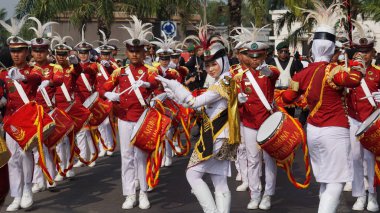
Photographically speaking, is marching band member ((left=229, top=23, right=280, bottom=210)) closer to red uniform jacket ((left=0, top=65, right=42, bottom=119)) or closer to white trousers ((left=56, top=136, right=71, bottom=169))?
red uniform jacket ((left=0, top=65, right=42, bottom=119))

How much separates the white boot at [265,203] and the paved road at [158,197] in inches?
4.0

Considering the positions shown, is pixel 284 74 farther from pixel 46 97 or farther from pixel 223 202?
pixel 223 202

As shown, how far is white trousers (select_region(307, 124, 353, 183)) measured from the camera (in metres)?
7.00

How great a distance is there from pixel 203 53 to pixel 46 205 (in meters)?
3.54

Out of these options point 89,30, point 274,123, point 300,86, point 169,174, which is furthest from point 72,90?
point 89,30

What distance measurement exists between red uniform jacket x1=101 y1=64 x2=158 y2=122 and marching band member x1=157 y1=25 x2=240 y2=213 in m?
2.05

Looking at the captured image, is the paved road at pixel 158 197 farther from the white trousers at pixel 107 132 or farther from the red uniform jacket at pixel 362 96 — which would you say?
the white trousers at pixel 107 132

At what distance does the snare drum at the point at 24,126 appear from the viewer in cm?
870

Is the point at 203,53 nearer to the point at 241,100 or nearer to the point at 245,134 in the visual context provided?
the point at 241,100

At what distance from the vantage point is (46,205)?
9.54 m

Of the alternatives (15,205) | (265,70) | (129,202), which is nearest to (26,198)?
(15,205)

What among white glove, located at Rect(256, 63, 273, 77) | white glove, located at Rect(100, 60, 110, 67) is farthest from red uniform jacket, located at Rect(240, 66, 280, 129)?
white glove, located at Rect(100, 60, 110, 67)

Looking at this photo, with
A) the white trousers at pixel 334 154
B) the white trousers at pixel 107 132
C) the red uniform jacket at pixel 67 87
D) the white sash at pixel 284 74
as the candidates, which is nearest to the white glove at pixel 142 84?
the red uniform jacket at pixel 67 87

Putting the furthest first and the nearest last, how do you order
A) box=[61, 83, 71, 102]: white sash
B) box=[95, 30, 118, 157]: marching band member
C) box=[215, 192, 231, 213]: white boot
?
1. box=[95, 30, 118, 157]: marching band member
2. box=[61, 83, 71, 102]: white sash
3. box=[215, 192, 231, 213]: white boot
